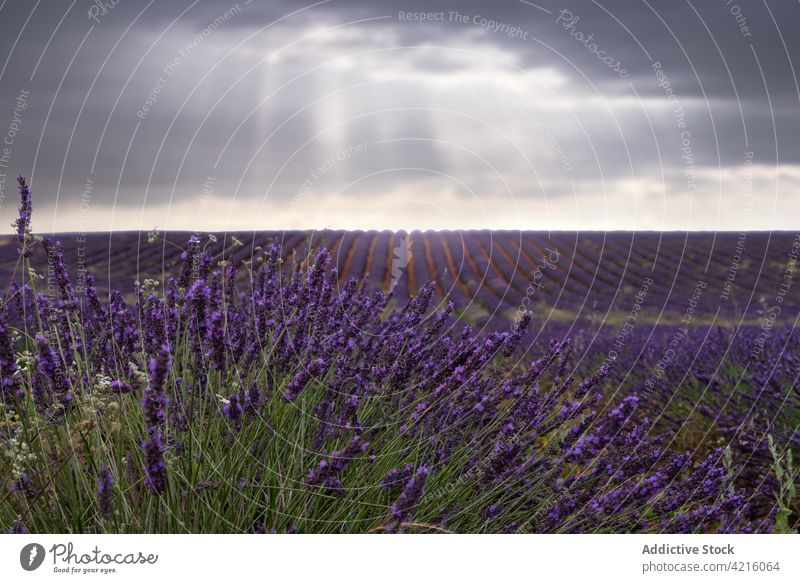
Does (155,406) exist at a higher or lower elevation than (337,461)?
higher

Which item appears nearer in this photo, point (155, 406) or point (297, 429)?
point (155, 406)

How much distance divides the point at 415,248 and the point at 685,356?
8.29m

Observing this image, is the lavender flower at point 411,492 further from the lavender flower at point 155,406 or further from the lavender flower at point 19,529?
the lavender flower at point 19,529

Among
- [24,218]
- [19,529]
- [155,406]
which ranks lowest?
[19,529]

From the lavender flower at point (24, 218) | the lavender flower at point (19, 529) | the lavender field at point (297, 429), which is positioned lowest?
the lavender flower at point (19, 529)

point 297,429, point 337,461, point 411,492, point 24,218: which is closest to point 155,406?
point 337,461

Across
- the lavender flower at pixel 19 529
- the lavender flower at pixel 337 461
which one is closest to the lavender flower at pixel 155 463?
Result: the lavender flower at pixel 337 461

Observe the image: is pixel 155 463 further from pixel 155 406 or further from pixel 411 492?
pixel 411 492

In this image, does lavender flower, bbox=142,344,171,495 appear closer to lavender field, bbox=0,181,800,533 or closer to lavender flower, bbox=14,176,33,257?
lavender field, bbox=0,181,800,533

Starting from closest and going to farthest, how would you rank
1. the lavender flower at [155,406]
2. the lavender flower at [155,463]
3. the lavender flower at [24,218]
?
the lavender flower at [155,406] < the lavender flower at [155,463] < the lavender flower at [24,218]
